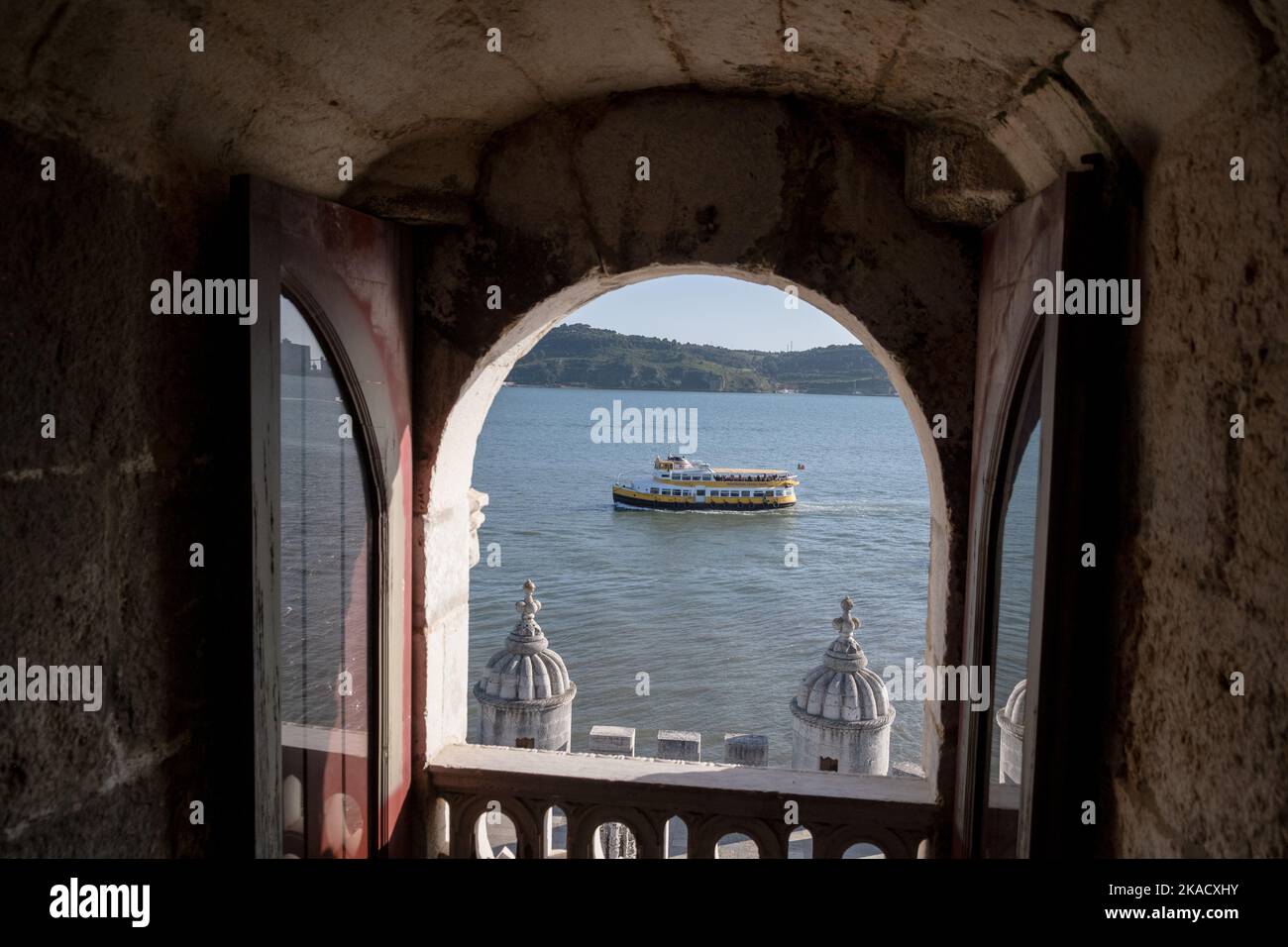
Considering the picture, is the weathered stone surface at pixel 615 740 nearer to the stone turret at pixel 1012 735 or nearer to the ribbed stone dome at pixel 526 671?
the ribbed stone dome at pixel 526 671

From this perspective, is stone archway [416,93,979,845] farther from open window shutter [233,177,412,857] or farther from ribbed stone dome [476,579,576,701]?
ribbed stone dome [476,579,576,701]

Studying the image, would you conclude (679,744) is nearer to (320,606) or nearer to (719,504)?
(320,606)

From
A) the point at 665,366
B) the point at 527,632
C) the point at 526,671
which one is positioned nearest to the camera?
the point at 526,671

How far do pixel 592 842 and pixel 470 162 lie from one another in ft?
6.36

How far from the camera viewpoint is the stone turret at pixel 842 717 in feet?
14.1

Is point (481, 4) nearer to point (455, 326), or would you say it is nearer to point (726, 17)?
point (726, 17)

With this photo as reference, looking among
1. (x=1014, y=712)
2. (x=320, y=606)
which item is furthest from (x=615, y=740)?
(x=1014, y=712)

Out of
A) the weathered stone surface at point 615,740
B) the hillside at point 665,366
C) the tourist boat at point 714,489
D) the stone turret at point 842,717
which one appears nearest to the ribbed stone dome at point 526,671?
the weathered stone surface at point 615,740

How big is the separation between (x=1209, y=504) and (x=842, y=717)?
316 centimetres

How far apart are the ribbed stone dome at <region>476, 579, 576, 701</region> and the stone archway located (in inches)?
59.6

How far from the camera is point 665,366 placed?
84.1 m

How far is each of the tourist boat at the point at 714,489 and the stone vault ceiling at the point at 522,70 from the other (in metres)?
35.7

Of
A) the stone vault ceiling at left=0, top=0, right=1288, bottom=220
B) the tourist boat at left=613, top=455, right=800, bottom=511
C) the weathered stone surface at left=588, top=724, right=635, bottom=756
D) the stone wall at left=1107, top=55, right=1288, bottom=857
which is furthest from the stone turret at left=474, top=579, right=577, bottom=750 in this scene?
the tourist boat at left=613, top=455, right=800, bottom=511

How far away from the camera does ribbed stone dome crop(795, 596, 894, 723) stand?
449 centimetres
